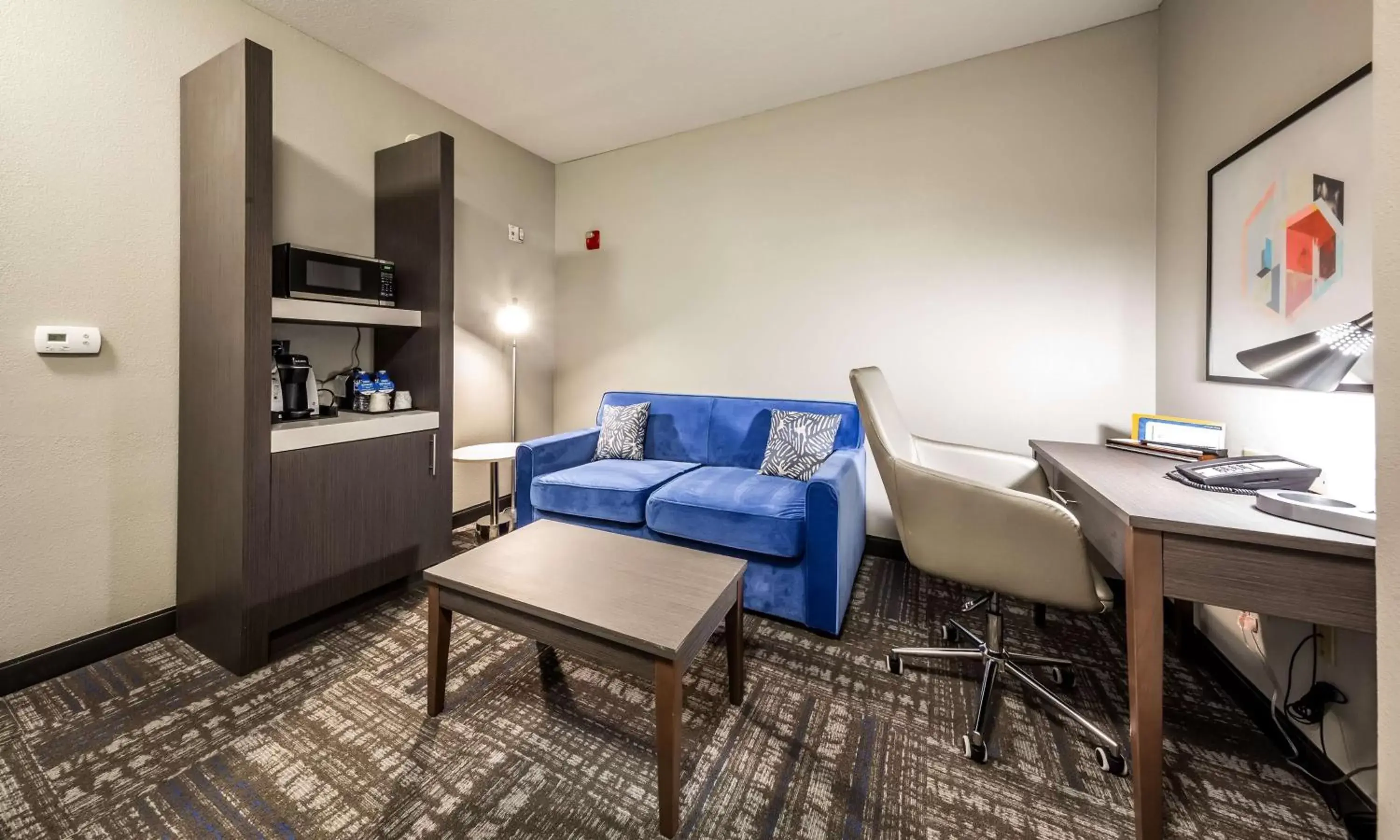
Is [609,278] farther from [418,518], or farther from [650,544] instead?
[650,544]

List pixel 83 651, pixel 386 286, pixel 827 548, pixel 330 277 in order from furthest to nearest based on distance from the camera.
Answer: pixel 386 286, pixel 330 277, pixel 827 548, pixel 83 651

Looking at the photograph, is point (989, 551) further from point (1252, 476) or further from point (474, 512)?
point (474, 512)

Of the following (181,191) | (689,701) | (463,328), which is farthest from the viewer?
(463,328)

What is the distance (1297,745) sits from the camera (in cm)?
138

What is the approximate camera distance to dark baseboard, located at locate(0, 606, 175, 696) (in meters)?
1.65

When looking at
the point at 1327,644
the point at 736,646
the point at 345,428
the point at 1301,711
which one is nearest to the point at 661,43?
the point at 345,428

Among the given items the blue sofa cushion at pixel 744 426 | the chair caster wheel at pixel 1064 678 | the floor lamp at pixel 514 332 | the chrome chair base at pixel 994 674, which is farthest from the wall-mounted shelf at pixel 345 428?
the chair caster wheel at pixel 1064 678

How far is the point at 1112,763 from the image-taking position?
1.34 meters

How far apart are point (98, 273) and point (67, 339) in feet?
0.87

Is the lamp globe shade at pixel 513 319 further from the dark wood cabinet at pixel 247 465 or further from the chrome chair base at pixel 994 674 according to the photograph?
the chrome chair base at pixel 994 674

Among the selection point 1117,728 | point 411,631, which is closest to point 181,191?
point 411,631

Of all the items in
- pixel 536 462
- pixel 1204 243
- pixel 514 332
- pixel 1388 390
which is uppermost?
pixel 1204 243

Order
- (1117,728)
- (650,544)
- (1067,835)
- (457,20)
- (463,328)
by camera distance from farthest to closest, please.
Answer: (463,328)
(457,20)
(650,544)
(1117,728)
(1067,835)

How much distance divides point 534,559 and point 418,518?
109 centimetres
